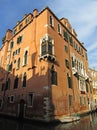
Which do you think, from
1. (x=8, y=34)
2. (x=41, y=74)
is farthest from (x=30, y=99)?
(x=8, y=34)

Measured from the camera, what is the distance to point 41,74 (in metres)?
14.7

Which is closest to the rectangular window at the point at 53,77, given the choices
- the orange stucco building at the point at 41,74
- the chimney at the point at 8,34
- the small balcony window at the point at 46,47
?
the orange stucco building at the point at 41,74

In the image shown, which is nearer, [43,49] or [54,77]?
[54,77]

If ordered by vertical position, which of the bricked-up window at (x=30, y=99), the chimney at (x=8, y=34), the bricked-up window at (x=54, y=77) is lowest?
the bricked-up window at (x=30, y=99)

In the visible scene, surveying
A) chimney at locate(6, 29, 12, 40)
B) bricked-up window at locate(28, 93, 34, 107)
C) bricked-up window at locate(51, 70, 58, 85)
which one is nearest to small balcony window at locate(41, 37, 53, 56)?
bricked-up window at locate(51, 70, 58, 85)

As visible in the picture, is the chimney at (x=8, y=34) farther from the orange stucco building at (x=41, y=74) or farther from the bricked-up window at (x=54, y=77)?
the bricked-up window at (x=54, y=77)

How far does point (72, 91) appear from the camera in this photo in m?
18.1

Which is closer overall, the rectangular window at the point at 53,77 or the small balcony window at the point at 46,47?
the rectangular window at the point at 53,77

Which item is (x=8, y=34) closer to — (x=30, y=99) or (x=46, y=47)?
(x=46, y=47)

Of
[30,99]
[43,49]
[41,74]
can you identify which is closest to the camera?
[41,74]

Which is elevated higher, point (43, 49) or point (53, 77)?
point (43, 49)

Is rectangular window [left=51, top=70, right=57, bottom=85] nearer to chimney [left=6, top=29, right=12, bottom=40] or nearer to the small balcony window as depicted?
the small balcony window

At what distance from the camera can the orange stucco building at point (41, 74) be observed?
45.9 feet

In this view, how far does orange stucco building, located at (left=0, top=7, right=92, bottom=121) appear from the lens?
13986 millimetres
